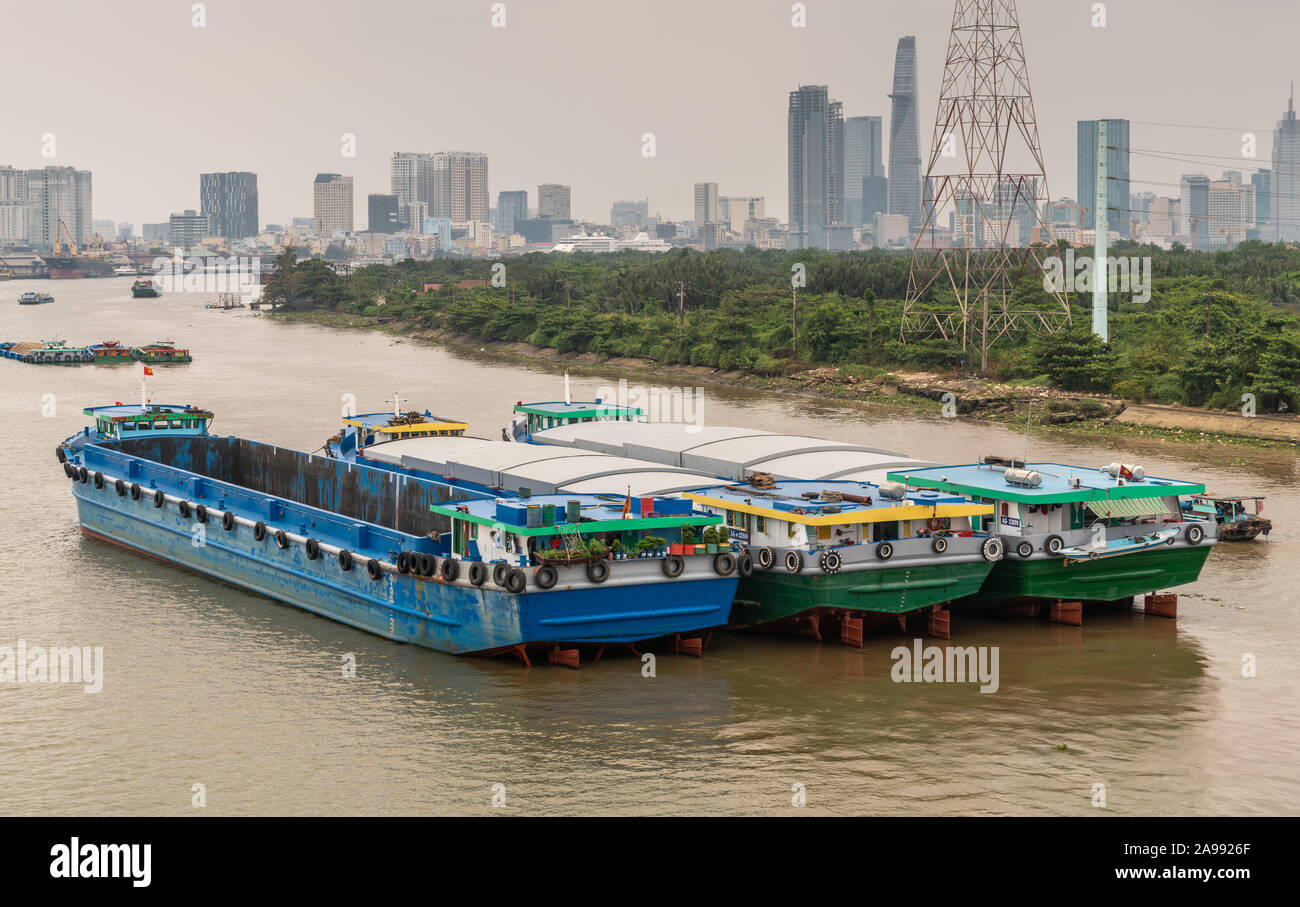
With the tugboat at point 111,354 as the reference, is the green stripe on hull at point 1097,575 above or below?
below

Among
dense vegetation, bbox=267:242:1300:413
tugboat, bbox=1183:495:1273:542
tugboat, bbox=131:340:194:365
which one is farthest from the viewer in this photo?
tugboat, bbox=131:340:194:365

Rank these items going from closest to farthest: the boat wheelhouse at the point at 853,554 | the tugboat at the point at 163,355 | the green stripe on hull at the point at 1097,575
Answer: the boat wheelhouse at the point at 853,554 → the green stripe on hull at the point at 1097,575 → the tugboat at the point at 163,355

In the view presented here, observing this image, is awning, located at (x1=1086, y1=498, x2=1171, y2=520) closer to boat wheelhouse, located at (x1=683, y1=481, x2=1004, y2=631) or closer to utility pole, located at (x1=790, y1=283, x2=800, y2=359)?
boat wheelhouse, located at (x1=683, y1=481, x2=1004, y2=631)

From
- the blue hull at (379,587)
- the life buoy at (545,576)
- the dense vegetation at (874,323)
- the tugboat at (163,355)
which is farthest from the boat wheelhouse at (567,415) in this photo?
the tugboat at (163,355)

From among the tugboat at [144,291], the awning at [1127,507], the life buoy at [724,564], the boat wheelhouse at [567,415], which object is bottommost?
the life buoy at [724,564]

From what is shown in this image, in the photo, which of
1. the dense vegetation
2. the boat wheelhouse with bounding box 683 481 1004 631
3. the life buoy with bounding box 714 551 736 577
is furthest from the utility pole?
the life buoy with bounding box 714 551 736 577

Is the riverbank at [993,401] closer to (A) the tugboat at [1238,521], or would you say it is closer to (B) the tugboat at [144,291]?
(A) the tugboat at [1238,521]

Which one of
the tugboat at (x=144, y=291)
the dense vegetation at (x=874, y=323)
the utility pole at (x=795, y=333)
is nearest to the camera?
the dense vegetation at (x=874, y=323)

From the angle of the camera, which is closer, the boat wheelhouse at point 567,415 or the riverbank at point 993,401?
the boat wheelhouse at point 567,415

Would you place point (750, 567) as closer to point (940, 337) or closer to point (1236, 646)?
point (1236, 646)
